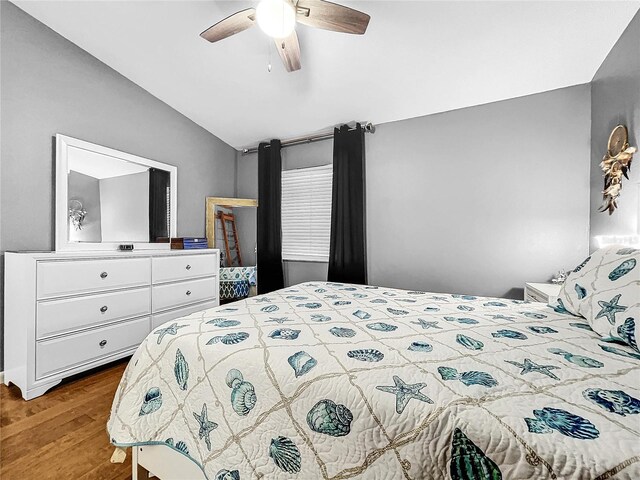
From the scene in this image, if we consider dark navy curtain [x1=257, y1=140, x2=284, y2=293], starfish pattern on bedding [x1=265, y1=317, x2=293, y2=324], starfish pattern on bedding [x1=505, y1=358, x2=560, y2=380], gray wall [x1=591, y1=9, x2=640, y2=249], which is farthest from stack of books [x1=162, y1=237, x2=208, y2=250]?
gray wall [x1=591, y1=9, x2=640, y2=249]

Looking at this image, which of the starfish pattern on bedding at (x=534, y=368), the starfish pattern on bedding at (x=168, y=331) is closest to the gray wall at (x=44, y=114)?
the starfish pattern on bedding at (x=168, y=331)

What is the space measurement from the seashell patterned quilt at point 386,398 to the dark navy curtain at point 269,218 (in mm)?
2266

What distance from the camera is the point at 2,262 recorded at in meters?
1.99

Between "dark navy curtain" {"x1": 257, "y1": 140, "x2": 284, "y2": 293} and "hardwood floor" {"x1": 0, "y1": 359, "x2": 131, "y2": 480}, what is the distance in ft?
6.12

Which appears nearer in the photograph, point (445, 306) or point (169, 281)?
point (445, 306)

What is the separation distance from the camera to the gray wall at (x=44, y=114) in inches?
79.4

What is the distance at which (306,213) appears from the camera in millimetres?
3498

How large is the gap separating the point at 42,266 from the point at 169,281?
37.2 inches

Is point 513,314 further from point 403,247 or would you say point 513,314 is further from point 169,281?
point 169,281

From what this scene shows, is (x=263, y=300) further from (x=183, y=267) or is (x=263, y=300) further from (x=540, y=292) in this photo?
(x=540, y=292)

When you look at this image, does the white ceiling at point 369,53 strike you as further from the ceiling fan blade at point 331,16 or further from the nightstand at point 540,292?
the nightstand at point 540,292

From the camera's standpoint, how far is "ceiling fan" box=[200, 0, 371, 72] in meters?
1.49

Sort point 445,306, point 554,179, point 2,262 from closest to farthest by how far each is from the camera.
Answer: point 445,306 < point 2,262 < point 554,179

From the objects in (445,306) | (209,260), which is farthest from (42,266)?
(445,306)
